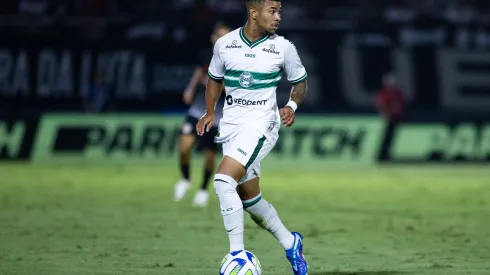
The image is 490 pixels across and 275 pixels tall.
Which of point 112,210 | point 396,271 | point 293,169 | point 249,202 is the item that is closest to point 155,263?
point 249,202

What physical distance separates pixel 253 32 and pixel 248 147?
3.01 feet

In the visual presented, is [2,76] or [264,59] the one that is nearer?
[264,59]

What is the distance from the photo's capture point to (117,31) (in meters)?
23.5

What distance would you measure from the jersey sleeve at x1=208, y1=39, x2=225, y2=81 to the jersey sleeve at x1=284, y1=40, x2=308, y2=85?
20.0 inches

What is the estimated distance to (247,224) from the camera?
12.2 m

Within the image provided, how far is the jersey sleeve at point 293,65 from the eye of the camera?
25.9ft

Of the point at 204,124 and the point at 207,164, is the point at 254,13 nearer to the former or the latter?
the point at 204,124

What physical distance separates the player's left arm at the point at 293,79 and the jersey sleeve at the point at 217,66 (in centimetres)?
51

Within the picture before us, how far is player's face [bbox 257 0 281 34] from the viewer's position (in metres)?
7.75

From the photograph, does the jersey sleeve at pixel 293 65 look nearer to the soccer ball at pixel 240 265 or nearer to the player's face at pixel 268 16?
the player's face at pixel 268 16

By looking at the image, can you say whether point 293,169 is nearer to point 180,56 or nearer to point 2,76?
point 180,56

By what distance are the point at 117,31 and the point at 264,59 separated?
16.1 metres

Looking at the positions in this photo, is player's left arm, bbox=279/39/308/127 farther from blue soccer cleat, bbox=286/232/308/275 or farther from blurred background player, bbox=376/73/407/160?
blurred background player, bbox=376/73/407/160

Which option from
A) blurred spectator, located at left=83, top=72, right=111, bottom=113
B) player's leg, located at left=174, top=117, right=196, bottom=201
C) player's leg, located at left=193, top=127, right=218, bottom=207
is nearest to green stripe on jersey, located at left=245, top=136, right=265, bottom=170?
player's leg, located at left=193, top=127, right=218, bottom=207
